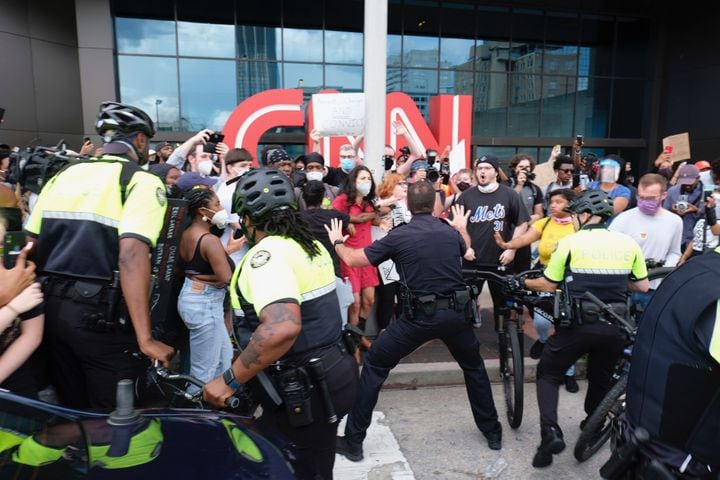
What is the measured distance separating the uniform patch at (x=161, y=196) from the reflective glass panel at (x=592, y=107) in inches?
694

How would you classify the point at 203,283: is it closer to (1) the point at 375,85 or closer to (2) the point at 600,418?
(2) the point at 600,418

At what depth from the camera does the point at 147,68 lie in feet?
47.5

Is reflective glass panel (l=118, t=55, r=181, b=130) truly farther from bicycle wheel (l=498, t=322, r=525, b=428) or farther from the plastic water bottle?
the plastic water bottle

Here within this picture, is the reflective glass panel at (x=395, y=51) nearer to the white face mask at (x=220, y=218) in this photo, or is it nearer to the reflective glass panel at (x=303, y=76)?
the reflective glass panel at (x=303, y=76)

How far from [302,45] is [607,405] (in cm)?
1443

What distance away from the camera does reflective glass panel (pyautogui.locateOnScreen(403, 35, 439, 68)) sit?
16.0m

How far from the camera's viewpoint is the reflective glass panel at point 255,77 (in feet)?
49.3

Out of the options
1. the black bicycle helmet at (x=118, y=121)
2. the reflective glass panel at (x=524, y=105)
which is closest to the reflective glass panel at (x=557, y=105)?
the reflective glass panel at (x=524, y=105)

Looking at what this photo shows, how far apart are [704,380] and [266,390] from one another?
1676 millimetres

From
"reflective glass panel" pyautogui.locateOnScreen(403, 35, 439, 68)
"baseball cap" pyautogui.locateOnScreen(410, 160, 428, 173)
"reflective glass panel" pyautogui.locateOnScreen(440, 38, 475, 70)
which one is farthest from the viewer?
"reflective glass panel" pyautogui.locateOnScreen(440, 38, 475, 70)

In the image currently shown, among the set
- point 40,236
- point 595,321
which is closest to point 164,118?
point 40,236

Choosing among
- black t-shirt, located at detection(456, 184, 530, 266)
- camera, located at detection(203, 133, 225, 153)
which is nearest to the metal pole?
black t-shirt, located at detection(456, 184, 530, 266)

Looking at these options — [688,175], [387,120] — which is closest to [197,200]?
[688,175]

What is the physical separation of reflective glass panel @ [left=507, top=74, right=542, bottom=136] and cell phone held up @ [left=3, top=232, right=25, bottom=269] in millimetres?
16319
